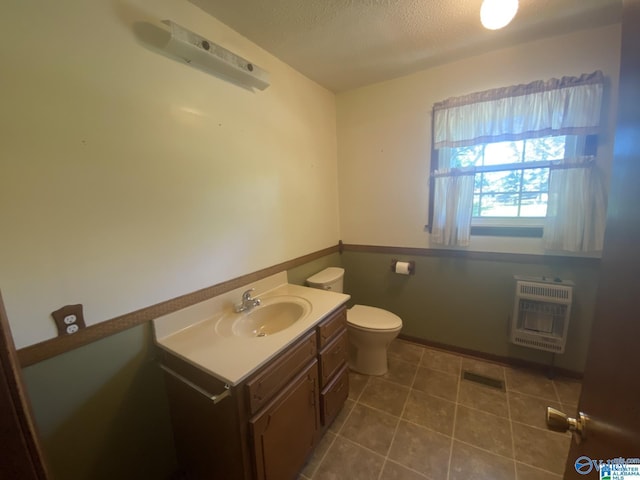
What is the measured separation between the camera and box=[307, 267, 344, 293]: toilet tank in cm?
215

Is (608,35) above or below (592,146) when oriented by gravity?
above

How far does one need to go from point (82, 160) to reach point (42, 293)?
0.52 metres

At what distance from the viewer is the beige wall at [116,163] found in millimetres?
890

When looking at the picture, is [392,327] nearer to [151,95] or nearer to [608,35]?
[151,95]

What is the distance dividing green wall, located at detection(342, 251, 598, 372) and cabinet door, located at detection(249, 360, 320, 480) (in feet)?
4.46

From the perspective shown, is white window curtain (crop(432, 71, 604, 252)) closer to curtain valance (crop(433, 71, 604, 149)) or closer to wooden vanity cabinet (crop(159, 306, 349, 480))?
curtain valance (crop(433, 71, 604, 149))

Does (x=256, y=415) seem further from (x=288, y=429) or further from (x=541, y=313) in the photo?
(x=541, y=313)

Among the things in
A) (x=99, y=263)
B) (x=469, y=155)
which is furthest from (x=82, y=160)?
(x=469, y=155)

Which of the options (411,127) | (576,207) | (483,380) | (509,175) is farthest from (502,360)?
(411,127)

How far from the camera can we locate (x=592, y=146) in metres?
1.67

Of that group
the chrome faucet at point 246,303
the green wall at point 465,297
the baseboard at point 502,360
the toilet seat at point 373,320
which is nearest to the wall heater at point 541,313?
the green wall at point 465,297

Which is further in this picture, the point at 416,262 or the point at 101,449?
the point at 416,262

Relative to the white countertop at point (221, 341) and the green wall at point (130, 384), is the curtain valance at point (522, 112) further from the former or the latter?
the white countertop at point (221, 341)

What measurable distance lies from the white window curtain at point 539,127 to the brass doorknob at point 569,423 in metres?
1.60
